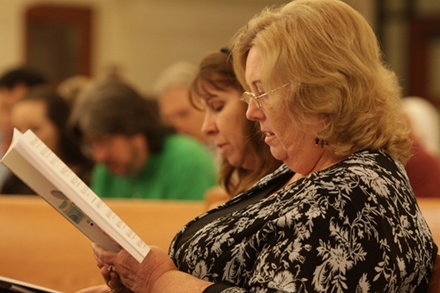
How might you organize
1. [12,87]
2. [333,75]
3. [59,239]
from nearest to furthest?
1. [333,75]
2. [59,239]
3. [12,87]

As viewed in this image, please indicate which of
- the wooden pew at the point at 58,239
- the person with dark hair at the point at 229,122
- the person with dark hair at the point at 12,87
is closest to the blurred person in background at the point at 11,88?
the person with dark hair at the point at 12,87

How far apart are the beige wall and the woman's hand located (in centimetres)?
789

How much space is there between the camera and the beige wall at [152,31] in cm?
1020

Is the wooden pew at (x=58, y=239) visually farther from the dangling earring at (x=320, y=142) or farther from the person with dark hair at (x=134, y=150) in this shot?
the dangling earring at (x=320, y=142)

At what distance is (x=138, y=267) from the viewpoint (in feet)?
7.49

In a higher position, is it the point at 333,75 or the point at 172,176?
the point at 333,75

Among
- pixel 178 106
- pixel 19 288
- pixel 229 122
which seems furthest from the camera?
pixel 178 106

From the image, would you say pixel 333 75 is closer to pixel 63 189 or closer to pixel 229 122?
pixel 63 189

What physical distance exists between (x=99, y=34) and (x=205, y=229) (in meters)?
8.19

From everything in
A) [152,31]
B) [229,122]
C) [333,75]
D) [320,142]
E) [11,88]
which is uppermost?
[333,75]

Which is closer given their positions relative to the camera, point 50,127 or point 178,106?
point 50,127

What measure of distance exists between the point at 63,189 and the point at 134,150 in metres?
2.83

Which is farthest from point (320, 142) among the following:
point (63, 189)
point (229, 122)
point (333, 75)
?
point (229, 122)

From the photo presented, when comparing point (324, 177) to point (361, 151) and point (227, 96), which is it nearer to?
point (361, 151)
